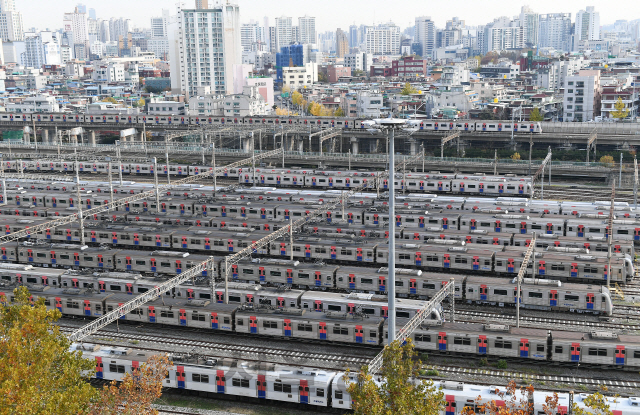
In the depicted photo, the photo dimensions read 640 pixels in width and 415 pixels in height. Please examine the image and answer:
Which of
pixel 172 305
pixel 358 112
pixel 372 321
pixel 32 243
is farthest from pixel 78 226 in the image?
pixel 358 112

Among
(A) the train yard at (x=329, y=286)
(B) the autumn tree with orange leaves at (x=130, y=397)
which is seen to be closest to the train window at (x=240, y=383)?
(A) the train yard at (x=329, y=286)

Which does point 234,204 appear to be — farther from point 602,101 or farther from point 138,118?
point 602,101

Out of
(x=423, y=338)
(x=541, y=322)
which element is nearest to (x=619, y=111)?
(x=541, y=322)

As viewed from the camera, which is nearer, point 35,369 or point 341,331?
point 35,369

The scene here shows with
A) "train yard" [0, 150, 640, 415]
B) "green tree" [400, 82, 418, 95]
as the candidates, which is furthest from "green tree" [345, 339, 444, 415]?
"green tree" [400, 82, 418, 95]

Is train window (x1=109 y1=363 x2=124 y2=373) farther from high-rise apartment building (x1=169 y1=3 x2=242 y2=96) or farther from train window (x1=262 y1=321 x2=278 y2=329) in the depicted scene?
high-rise apartment building (x1=169 y1=3 x2=242 y2=96)

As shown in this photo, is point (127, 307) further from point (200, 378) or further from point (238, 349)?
point (238, 349)
